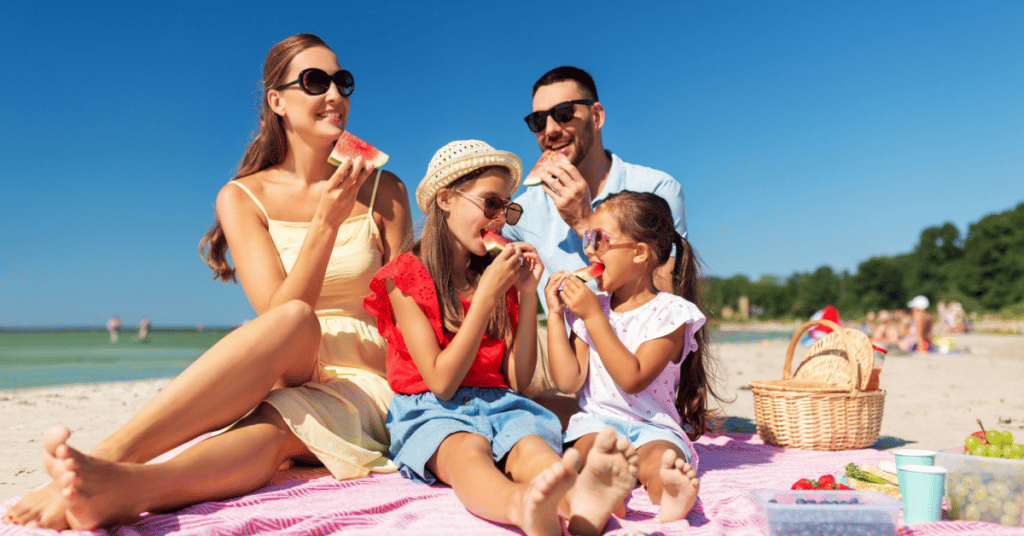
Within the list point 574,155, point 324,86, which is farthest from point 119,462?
point 574,155

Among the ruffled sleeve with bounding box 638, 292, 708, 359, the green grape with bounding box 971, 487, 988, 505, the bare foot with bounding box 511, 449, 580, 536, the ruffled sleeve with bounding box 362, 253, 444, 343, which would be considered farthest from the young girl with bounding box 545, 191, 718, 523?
the green grape with bounding box 971, 487, 988, 505

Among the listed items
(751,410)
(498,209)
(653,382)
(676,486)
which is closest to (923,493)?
(676,486)

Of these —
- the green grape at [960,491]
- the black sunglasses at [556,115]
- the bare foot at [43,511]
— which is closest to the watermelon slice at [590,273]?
the black sunglasses at [556,115]

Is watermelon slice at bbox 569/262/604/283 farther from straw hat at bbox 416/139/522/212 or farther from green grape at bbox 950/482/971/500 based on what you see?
green grape at bbox 950/482/971/500

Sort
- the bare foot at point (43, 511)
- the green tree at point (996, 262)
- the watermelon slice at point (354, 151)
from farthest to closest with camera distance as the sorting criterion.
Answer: the green tree at point (996, 262), the watermelon slice at point (354, 151), the bare foot at point (43, 511)

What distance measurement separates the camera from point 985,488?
244 centimetres

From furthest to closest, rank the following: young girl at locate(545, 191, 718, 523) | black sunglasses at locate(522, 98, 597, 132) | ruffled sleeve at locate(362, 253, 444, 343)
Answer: black sunglasses at locate(522, 98, 597, 132), ruffled sleeve at locate(362, 253, 444, 343), young girl at locate(545, 191, 718, 523)

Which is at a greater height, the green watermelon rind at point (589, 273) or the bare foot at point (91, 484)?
the green watermelon rind at point (589, 273)

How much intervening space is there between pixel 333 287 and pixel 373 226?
458mm

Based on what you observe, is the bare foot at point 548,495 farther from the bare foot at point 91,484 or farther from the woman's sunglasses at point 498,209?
the woman's sunglasses at point 498,209

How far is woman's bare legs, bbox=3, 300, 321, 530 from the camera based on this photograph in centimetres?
218

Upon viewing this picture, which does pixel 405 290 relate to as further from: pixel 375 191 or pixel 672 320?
pixel 672 320

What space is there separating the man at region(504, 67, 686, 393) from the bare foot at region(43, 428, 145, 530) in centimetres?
260

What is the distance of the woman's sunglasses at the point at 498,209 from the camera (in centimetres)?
335
